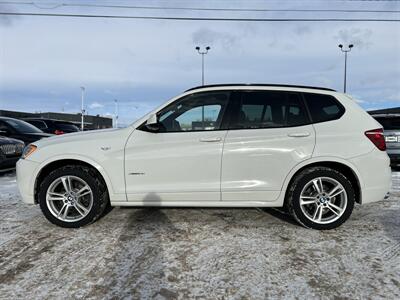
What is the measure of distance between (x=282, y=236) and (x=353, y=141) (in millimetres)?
1456

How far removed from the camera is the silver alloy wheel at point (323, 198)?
4.15 m

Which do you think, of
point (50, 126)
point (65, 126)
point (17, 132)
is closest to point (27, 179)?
point (17, 132)

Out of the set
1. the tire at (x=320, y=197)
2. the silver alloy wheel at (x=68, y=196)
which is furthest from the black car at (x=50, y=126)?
the tire at (x=320, y=197)

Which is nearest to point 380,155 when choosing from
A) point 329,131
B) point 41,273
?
point 329,131

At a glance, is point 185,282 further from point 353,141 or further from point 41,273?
point 353,141

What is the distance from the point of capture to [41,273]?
121 inches

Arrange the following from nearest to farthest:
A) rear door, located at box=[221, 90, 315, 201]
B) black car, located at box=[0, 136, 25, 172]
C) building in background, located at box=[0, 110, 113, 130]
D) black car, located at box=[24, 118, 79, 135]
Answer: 1. rear door, located at box=[221, 90, 315, 201]
2. black car, located at box=[0, 136, 25, 172]
3. black car, located at box=[24, 118, 79, 135]
4. building in background, located at box=[0, 110, 113, 130]

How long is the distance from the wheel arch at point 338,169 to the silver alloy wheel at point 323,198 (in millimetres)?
192

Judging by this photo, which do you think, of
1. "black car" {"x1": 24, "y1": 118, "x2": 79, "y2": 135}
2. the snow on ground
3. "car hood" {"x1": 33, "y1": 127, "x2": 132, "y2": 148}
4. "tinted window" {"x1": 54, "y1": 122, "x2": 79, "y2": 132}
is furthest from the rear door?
"tinted window" {"x1": 54, "y1": 122, "x2": 79, "y2": 132}

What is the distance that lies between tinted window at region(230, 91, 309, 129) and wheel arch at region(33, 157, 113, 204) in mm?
1718

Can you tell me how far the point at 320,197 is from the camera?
4.18 meters

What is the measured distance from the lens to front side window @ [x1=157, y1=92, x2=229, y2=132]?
166 inches

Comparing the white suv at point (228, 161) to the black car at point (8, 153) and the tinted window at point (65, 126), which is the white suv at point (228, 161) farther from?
the tinted window at point (65, 126)

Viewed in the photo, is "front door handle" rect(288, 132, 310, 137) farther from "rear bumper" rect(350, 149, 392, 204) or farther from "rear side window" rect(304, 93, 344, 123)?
"rear bumper" rect(350, 149, 392, 204)
